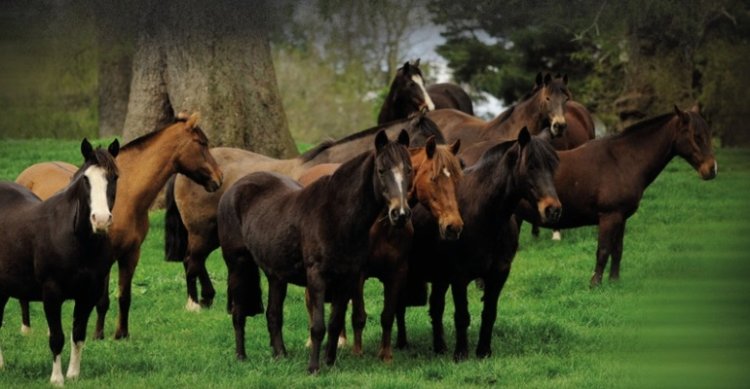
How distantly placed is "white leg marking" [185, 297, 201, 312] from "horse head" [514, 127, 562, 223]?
3.35 metres

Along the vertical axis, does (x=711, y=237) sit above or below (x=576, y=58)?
below

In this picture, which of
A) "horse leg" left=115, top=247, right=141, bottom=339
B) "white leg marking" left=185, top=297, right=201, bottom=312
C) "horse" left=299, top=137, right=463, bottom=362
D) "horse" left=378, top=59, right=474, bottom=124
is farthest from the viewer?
"horse" left=378, top=59, right=474, bottom=124

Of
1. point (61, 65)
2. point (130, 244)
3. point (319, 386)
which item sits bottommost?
point (319, 386)

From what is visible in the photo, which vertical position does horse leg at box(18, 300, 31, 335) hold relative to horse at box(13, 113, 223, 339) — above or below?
below

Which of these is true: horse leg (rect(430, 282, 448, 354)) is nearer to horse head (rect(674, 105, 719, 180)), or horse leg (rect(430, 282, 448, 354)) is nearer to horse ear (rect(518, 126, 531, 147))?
horse ear (rect(518, 126, 531, 147))

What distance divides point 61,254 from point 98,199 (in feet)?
1.75

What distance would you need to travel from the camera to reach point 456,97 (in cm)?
1639

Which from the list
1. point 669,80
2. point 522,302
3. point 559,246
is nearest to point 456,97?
point 669,80

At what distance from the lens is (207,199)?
33.3ft

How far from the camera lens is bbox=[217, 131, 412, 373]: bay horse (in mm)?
6695

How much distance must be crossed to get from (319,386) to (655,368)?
221 inches

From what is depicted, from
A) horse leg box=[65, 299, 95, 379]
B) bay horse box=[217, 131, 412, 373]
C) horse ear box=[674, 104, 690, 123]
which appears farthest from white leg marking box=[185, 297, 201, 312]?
horse ear box=[674, 104, 690, 123]

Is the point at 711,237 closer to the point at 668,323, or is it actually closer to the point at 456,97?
the point at 668,323

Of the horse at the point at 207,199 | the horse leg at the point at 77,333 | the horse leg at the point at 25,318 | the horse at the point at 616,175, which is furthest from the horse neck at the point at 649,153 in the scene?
the horse leg at the point at 77,333
